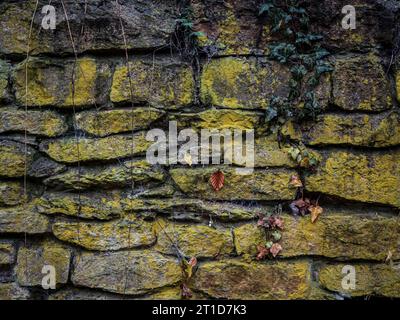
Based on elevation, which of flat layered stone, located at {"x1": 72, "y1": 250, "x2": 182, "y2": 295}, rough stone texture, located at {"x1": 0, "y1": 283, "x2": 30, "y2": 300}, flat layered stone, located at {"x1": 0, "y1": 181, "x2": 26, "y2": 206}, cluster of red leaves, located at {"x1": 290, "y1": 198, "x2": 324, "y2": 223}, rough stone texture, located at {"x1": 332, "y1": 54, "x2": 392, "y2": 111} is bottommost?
rough stone texture, located at {"x1": 0, "y1": 283, "x2": 30, "y2": 300}

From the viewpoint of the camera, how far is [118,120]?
6.46 feet

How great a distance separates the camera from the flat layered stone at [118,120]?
1.97 meters

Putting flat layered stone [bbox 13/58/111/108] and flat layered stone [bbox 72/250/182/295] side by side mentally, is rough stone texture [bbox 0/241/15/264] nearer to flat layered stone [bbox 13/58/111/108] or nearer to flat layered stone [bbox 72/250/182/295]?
flat layered stone [bbox 72/250/182/295]

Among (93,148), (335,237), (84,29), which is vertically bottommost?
(335,237)

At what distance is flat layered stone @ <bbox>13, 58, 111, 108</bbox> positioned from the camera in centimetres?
197

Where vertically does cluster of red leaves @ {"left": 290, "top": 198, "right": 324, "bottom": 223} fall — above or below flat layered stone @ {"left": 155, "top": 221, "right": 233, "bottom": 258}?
above

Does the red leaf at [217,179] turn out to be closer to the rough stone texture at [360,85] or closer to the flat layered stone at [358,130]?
the flat layered stone at [358,130]

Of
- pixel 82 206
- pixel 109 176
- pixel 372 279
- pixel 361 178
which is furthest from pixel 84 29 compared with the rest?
pixel 372 279

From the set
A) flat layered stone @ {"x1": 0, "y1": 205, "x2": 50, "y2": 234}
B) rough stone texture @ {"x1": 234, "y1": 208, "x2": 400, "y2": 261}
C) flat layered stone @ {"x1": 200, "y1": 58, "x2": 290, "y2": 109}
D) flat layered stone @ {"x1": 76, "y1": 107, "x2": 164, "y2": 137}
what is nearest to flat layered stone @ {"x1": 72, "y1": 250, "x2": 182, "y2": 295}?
flat layered stone @ {"x1": 0, "y1": 205, "x2": 50, "y2": 234}

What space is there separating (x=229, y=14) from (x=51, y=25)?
0.83m

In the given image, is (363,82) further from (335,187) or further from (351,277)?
(351,277)

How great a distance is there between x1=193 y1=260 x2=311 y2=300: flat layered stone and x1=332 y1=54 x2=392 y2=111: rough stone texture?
2.70 feet

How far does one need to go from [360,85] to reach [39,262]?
1.70 meters

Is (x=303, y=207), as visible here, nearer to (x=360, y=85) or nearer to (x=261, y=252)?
(x=261, y=252)
